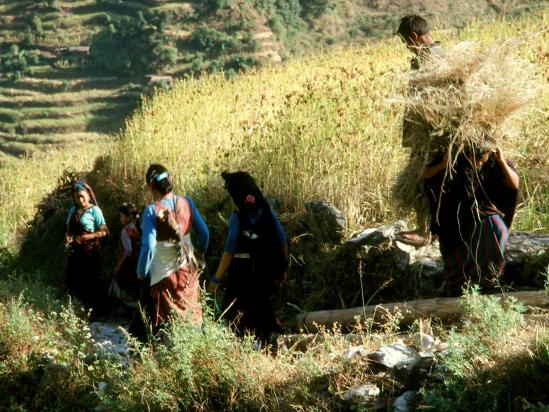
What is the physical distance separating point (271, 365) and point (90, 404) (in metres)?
1.52

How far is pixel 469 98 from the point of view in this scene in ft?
15.2

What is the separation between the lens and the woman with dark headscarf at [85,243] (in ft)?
26.7

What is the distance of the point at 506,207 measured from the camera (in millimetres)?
4703

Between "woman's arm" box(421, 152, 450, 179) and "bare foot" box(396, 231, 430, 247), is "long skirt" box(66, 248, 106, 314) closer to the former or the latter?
"bare foot" box(396, 231, 430, 247)

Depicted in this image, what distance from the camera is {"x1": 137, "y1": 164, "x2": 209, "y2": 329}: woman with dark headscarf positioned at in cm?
549

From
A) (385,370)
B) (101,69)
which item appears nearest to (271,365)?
(385,370)

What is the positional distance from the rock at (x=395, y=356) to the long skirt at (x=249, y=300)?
1328 mm

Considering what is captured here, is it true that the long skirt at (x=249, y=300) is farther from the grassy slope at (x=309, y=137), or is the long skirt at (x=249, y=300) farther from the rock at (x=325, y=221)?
the grassy slope at (x=309, y=137)

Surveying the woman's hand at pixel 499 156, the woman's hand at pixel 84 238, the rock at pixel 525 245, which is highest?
the woman's hand at pixel 499 156

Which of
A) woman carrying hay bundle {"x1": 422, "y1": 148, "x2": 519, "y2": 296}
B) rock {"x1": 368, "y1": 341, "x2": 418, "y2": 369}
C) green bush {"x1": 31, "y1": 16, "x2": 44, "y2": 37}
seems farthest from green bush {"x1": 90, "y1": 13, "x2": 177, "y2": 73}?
rock {"x1": 368, "y1": 341, "x2": 418, "y2": 369}

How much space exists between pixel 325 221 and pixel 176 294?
5.08ft

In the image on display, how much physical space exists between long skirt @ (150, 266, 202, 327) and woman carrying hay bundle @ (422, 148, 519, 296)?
179 centimetres

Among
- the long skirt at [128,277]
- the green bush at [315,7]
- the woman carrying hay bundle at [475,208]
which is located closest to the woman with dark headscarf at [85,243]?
the long skirt at [128,277]

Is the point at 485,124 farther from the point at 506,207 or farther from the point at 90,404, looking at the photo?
the point at 90,404
